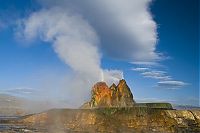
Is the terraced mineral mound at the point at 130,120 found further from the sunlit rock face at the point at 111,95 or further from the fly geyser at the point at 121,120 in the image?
the sunlit rock face at the point at 111,95

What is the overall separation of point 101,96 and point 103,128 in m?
50.7

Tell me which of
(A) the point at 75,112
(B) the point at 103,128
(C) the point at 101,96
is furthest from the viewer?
(C) the point at 101,96

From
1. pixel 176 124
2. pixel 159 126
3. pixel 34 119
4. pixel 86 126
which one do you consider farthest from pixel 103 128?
pixel 34 119

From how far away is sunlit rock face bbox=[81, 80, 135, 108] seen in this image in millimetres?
179875

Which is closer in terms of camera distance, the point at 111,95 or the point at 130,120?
the point at 130,120

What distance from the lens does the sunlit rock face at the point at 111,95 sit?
590 feet

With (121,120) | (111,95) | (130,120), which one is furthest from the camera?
(111,95)

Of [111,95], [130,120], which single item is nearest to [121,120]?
[130,120]

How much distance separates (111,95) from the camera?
183250 millimetres

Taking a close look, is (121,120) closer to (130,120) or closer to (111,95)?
(130,120)

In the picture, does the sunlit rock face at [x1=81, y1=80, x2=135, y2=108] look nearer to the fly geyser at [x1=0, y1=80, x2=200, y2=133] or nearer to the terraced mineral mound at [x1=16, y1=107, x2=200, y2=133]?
the fly geyser at [x1=0, y1=80, x2=200, y2=133]

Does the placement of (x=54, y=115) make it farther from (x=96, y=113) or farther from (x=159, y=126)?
(x=159, y=126)

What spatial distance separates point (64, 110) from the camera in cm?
16100

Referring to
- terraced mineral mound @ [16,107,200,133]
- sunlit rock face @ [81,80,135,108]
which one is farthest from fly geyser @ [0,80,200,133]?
sunlit rock face @ [81,80,135,108]
